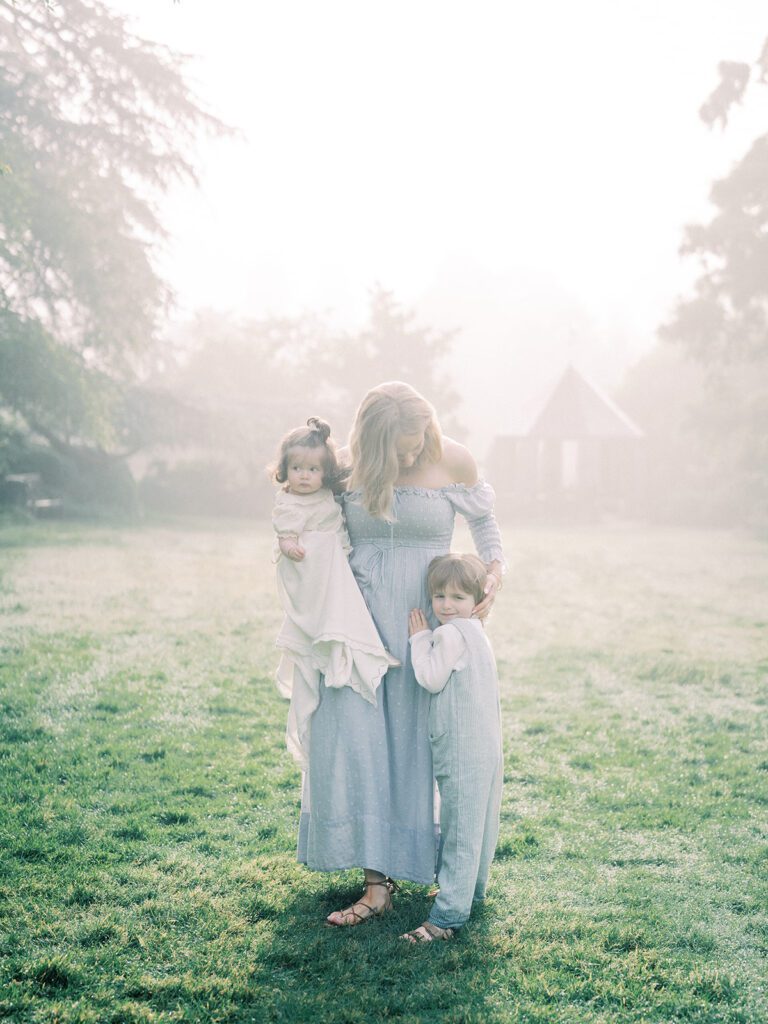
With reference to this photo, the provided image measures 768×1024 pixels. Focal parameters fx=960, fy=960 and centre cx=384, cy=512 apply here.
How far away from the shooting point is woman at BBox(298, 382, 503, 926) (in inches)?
138

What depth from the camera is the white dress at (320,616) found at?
137 inches

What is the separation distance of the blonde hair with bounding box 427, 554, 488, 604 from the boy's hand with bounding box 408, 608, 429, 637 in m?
0.09

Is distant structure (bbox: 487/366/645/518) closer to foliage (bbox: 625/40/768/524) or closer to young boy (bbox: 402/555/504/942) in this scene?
foliage (bbox: 625/40/768/524)

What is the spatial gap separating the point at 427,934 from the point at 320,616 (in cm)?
118

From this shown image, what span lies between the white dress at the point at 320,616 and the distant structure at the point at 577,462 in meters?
24.6

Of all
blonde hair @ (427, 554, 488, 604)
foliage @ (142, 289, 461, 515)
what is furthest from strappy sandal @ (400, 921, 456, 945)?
foliage @ (142, 289, 461, 515)

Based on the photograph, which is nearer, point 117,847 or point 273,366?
point 117,847

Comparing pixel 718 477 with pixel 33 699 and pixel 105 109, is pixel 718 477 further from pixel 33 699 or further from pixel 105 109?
pixel 33 699

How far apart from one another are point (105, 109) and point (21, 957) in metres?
17.5

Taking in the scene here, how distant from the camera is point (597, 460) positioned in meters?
30.1

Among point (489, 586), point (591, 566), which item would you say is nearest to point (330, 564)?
point (489, 586)

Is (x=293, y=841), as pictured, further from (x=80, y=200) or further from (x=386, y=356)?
(x=386, y=356)

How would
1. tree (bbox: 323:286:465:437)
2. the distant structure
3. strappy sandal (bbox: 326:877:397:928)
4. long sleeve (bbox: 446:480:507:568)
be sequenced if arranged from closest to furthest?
strappy sandal (bbox: 326:877:397:928) → long sleeve (bbox: 446:480:507:568) → the distant structure → tree (bbox: 323:286:465:437)

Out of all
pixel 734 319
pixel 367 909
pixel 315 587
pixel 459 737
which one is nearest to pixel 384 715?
pixel 459 737
